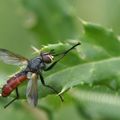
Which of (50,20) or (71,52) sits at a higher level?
(50,20)

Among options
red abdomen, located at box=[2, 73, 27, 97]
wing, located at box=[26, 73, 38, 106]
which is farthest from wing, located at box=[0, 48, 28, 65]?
wing, located at box=[26, 73, 38, 106]

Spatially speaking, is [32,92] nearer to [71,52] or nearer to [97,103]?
[71,52]

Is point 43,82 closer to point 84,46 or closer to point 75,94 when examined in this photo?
point 84,46

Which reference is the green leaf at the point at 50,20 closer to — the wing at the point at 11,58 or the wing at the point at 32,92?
the wing at the point at 11,58

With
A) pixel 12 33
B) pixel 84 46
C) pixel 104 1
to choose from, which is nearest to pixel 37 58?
pixel 84 46

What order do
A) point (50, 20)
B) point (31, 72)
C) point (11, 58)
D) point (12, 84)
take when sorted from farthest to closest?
point (50, 20)
point (11, 58)
point (31, 72)
point (12, 84)

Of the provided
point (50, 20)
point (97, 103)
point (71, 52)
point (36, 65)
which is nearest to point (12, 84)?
point (36, 65)
